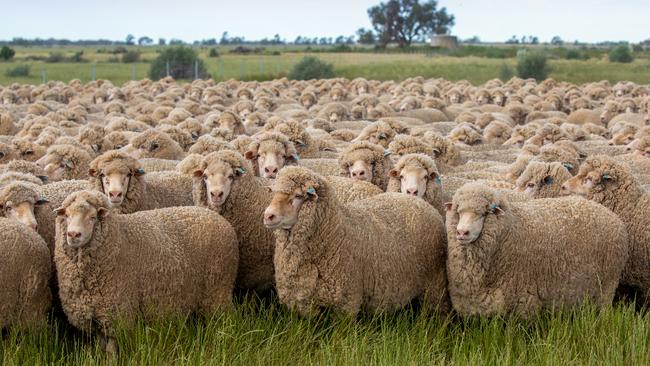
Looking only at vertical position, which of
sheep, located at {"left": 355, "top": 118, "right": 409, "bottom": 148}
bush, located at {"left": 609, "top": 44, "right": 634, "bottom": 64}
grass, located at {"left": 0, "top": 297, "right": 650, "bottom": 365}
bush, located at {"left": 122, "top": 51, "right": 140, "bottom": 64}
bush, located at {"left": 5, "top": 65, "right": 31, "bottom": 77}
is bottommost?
grass, located at {"left": 0, "top": 297, "right": 650, "bottom": 365}

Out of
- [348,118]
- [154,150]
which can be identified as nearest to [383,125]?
[154,150]

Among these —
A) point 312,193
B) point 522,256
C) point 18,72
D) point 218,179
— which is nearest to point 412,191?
point 522,256

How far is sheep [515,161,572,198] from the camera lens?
7457mm

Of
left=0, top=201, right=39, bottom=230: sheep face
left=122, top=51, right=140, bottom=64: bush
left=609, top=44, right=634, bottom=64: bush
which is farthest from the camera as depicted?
left=122, top=51, right=140, bottom=64: bush

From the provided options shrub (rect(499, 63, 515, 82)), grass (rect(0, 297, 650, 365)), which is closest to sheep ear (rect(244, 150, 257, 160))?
grass (rect(0, 297, 650, 365))

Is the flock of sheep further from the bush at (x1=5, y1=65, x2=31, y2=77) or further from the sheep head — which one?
the bush at (x1=5, y1=65, x2=31, y2=77)

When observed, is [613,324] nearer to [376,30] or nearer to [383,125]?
[383,125]

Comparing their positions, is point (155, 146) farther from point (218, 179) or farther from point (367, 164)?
point (218, 179)

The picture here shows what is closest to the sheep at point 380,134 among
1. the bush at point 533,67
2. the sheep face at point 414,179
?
the sheep face at point 414,179

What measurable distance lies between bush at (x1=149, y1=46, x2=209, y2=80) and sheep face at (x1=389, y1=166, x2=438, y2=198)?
30501mm

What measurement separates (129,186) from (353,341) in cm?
260

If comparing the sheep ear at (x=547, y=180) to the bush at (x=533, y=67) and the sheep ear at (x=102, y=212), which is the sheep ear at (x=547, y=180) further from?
the bush at (x=533, y=67)

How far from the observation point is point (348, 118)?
54.0ft

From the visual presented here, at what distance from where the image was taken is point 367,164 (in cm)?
786
